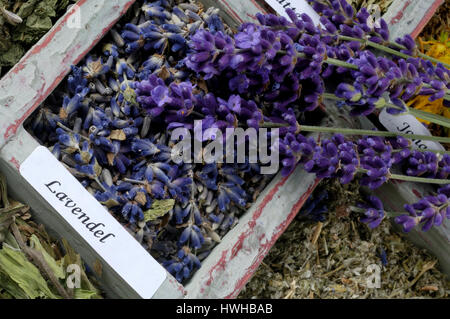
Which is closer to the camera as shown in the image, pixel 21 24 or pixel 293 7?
pixel 21 24

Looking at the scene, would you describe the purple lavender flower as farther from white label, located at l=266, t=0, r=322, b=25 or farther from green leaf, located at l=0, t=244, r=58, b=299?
green leaf, located at l=0, t=244, r=58, b=299

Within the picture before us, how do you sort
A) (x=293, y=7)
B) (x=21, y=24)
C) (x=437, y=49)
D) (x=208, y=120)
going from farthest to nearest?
(x=437, y=49), (x=293, y=7), (x=21, y=24), (x=208, y=120)

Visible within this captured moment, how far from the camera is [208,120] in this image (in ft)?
4.45

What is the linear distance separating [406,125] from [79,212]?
97cm

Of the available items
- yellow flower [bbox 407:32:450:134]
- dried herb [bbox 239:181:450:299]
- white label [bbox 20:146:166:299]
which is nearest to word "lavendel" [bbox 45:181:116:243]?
white label [bbox 20:146:166:299]

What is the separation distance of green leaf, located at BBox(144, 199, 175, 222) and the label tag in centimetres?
69

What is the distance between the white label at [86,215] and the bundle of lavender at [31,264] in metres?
0.12

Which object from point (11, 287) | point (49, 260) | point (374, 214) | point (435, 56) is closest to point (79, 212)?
point (49, 260)

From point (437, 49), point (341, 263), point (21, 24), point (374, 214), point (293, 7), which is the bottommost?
point (341, 263)

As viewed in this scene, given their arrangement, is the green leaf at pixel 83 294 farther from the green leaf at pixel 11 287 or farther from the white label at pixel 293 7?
the white label at pixel 293 7

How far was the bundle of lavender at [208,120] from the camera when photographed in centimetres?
134

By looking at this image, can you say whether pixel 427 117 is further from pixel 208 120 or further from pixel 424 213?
pixel 208 120

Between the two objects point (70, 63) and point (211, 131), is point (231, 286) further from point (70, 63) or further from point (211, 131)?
point (70, 63)

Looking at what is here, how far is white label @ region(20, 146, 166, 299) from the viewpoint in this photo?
1.38 meters
